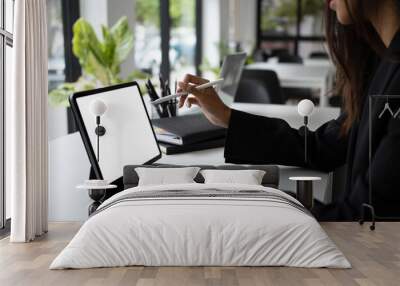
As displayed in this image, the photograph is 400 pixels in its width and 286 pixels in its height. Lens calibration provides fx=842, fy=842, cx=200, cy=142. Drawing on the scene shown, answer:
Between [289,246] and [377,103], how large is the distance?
993 millimetres

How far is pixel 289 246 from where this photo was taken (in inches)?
123

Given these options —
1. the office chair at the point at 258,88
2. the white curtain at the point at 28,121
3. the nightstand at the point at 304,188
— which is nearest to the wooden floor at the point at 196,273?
the white curtain at the point at 28,121

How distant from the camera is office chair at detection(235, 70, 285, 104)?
19.7 feet

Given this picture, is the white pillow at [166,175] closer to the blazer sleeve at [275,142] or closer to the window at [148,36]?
the blazer sleeve at [275,142]

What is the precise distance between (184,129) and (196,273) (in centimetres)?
112

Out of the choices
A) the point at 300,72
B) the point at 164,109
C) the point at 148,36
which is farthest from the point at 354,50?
the point at 300,72

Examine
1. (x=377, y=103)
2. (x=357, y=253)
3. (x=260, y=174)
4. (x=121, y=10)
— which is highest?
(x=121, y=10)

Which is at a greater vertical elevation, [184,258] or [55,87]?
[55,87]

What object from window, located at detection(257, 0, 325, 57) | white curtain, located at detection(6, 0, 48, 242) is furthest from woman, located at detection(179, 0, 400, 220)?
window, located at detection(257, 0, 325, 57)

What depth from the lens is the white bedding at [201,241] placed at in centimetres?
311

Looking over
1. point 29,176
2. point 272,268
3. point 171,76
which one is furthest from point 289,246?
point 171,76

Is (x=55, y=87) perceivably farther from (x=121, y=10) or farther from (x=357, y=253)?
(x=357, y=253)

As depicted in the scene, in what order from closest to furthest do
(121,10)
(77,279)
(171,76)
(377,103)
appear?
(77,279)
(377,103)
(121,10)
(171,76)

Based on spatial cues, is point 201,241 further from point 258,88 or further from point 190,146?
point 258,88
